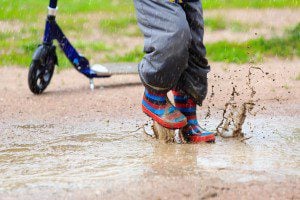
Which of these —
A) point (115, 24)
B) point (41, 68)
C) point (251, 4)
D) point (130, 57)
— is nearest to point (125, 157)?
point (41, 68)

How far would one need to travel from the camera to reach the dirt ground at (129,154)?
3.16 metres

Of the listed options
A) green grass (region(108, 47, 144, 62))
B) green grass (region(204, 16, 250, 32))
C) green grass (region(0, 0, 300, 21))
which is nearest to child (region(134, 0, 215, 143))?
green grass (region(108, 47, 144, 62))

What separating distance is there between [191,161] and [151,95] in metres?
0.71

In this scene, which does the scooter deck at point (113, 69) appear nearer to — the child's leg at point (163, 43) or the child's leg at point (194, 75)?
the child's leg at point (194, 75)

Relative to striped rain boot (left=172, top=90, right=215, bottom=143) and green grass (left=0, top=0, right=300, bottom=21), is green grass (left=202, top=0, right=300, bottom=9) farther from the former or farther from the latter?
striped rain boot (left=172, top=90, right=215, bottom=143)

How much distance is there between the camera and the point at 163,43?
158 inches

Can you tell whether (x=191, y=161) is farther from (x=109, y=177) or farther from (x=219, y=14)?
(x=219, y=14)

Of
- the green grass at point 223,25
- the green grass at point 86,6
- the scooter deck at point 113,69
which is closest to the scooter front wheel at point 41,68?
the scooter deck at point 113,69

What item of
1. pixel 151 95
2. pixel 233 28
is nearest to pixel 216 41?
pixel 233 28

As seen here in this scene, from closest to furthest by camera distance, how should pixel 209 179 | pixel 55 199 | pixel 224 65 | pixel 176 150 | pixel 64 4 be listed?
pixel 55 199, pixel 209 179, pixel 176 150, pixel 224 65, pixel 64 4

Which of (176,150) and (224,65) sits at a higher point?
(176,150)

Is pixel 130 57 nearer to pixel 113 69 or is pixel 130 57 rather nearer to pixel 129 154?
pixel 113 69

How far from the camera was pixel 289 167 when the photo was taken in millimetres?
3604

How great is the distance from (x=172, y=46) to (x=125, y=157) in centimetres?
69
